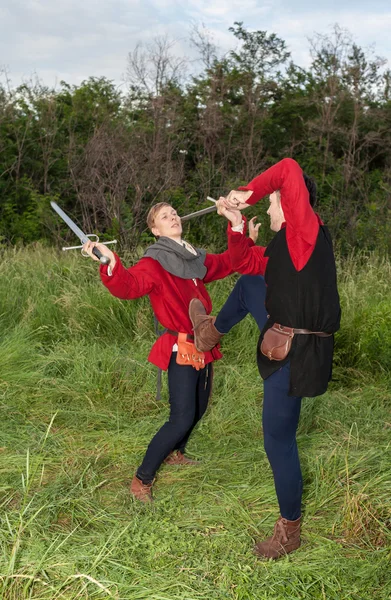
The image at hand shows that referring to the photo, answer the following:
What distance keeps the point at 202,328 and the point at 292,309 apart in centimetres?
67

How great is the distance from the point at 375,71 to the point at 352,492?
51.1ft

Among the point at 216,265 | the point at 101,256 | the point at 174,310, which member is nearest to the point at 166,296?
the point at 174,310

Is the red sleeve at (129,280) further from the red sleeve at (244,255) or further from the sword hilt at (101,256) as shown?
the red sleeve at (244,255)

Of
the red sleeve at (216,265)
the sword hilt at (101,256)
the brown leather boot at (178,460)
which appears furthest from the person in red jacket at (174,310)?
the brown leather boot at (178,460)

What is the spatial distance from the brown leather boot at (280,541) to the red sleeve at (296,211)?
Answer: 1.15 metres

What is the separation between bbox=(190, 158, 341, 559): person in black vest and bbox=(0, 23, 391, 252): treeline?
902cm

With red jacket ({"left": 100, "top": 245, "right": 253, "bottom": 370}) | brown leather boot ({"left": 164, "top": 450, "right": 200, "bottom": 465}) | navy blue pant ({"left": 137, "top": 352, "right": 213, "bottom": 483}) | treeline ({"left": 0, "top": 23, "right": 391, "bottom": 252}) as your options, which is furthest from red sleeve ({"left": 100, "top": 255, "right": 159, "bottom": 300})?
treeline ({"left": 0, "top": 23, "right": 391, "bottom": 252})

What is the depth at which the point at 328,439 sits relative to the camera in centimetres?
393

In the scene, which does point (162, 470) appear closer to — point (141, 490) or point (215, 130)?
point (141, 490)

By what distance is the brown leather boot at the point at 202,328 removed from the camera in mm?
3090

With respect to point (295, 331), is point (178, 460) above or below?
below

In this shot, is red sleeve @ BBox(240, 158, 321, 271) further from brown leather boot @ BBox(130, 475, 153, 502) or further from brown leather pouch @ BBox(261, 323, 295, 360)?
brown leather boot @ BBox(130, 475, 153, 502)

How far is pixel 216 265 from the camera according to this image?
3469 mm

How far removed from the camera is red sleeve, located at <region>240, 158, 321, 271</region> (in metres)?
2.42
